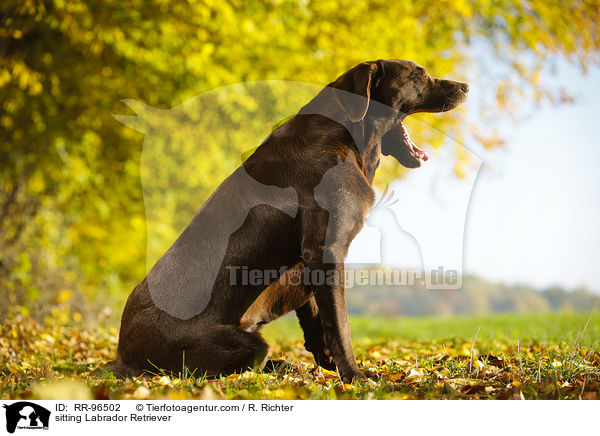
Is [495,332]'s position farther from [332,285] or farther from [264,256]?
[264,256]

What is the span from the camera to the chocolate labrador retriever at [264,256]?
2709 mm

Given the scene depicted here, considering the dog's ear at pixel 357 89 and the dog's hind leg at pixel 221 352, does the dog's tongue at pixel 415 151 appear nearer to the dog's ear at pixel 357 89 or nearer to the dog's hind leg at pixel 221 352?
the dog's ear at pixel 357 89

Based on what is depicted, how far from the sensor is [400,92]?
3.26 m

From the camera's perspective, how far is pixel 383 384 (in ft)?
8.41

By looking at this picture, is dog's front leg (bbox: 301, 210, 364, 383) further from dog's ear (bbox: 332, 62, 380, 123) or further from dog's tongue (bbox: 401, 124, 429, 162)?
dog's tongue (bbox: 401, 124, 429, 162)

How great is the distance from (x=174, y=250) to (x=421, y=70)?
1.99 m

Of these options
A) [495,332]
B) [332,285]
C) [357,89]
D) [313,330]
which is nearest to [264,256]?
[332,285]

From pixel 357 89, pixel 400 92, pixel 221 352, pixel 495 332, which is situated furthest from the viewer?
pixel 495 332

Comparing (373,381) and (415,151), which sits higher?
(415,151)

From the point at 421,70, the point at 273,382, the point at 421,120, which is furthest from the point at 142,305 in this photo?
the point at 421,120

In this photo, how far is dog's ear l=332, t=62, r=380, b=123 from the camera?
9.78ft

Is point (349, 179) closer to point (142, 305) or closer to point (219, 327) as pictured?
point (219, 327)
